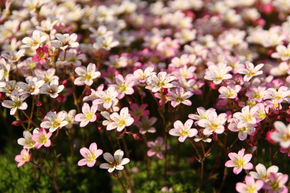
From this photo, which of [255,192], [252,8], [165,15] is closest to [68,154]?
[255,192]

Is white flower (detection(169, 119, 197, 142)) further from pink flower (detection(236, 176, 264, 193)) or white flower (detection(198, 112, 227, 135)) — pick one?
pink flower (detection(236, 176, 264, 193))

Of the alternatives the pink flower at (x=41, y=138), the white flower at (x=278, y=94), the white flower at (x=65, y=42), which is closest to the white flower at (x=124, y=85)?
the white flower at (x=65, y=42)

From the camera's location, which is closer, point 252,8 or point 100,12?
point 100,12

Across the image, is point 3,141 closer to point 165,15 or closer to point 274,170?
point 165,15

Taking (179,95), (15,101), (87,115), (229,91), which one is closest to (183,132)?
(179,95)

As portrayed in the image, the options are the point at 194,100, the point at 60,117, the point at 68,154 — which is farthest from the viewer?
the point at 194,100

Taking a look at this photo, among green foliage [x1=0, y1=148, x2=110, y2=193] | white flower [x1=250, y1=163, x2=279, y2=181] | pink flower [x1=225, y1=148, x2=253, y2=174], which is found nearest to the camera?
white flower [x1=250, y1=163, x2=279, y2=181]

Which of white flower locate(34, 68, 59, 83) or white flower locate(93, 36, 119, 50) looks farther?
white flower locate(93, 36, 119, 50)

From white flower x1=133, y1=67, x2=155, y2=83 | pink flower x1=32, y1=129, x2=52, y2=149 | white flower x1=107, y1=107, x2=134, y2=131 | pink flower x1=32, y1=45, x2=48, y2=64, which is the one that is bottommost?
pink flower x1=32, y1=129, x2=52, y2=149

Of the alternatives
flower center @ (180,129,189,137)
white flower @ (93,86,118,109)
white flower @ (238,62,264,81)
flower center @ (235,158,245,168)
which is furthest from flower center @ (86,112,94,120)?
white flower @ (238,62,264,81)
